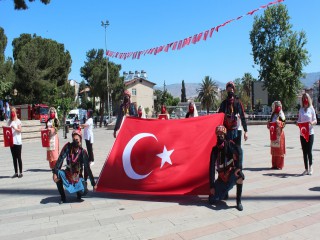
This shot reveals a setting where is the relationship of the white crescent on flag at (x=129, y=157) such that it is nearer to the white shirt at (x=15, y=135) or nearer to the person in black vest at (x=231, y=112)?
the person in black vest at (x=231, y=112)

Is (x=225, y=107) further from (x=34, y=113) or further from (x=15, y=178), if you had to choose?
(x=34, y=113)

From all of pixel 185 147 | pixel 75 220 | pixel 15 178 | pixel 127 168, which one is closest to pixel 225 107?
pixel 185 147

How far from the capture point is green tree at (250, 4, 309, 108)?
49.9 metres

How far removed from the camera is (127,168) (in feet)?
21.3

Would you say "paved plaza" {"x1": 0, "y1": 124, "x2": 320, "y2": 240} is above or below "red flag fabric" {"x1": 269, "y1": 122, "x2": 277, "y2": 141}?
below

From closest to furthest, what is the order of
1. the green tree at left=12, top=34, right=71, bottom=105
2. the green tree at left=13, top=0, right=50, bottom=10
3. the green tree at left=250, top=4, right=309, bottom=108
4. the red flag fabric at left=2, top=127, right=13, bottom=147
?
the red flag fabric at left=2, top=127, right=13, bottom=147 < the green tree at left=13, top=0, right=50, bottom=10 < the green tree at left=12, top=34, right=71, bottom=105 < the green tree at left=250, top=4, right=309, bottom=108

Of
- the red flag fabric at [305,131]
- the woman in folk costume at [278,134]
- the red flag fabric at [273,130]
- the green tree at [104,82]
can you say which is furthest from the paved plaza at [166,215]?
the green tree at [104,82]

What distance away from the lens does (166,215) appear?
539 cm

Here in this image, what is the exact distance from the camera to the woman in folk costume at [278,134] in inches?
350

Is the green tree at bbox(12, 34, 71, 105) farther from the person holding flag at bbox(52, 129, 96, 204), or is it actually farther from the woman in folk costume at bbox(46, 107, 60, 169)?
the person holding flag at bbox(52, 129, 96, 204)

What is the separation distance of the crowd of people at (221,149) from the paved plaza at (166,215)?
354 millimetres

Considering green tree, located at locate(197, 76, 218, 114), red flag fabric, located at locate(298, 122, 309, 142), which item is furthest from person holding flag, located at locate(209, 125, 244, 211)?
green tree, located at locate(197, 76, 218, 114)

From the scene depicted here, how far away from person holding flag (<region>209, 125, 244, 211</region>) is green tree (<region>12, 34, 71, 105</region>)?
38.3 m

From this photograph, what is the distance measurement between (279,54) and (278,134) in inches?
1740
